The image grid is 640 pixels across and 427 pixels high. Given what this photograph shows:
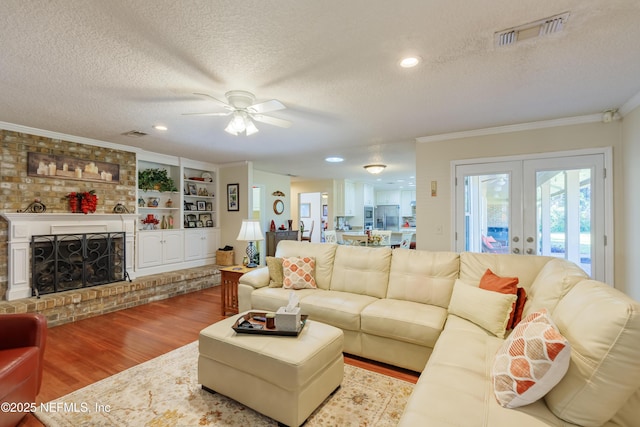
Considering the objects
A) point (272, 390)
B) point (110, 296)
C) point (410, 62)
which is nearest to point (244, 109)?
point (410, 62)

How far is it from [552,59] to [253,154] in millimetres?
4397

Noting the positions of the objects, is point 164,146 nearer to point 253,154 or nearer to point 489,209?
point 253,154

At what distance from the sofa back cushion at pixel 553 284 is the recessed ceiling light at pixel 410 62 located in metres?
1.76

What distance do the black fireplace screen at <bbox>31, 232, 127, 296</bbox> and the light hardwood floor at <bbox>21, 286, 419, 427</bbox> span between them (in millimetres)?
672

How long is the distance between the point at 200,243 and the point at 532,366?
5985mm

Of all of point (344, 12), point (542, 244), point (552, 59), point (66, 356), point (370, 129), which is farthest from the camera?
point (370, 129)

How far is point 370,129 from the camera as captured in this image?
12.8 feet

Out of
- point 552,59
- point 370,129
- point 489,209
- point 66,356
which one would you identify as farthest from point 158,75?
point 489,209

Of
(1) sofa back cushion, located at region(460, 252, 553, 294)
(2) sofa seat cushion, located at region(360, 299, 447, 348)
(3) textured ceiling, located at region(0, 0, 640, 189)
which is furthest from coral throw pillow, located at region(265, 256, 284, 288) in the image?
(1) sofa back cushion, located at region(460, 252, 553, 294)

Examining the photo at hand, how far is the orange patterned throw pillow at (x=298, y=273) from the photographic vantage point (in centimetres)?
344

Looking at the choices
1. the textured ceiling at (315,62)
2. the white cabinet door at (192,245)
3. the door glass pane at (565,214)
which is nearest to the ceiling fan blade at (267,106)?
the textured ceiling at (315,62)

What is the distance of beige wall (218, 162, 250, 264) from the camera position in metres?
6.16

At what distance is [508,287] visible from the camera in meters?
2.35

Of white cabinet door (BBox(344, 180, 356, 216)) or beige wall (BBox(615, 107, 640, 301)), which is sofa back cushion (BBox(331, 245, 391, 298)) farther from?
white cabinet door (BBox(344, 180, 356, 216))
